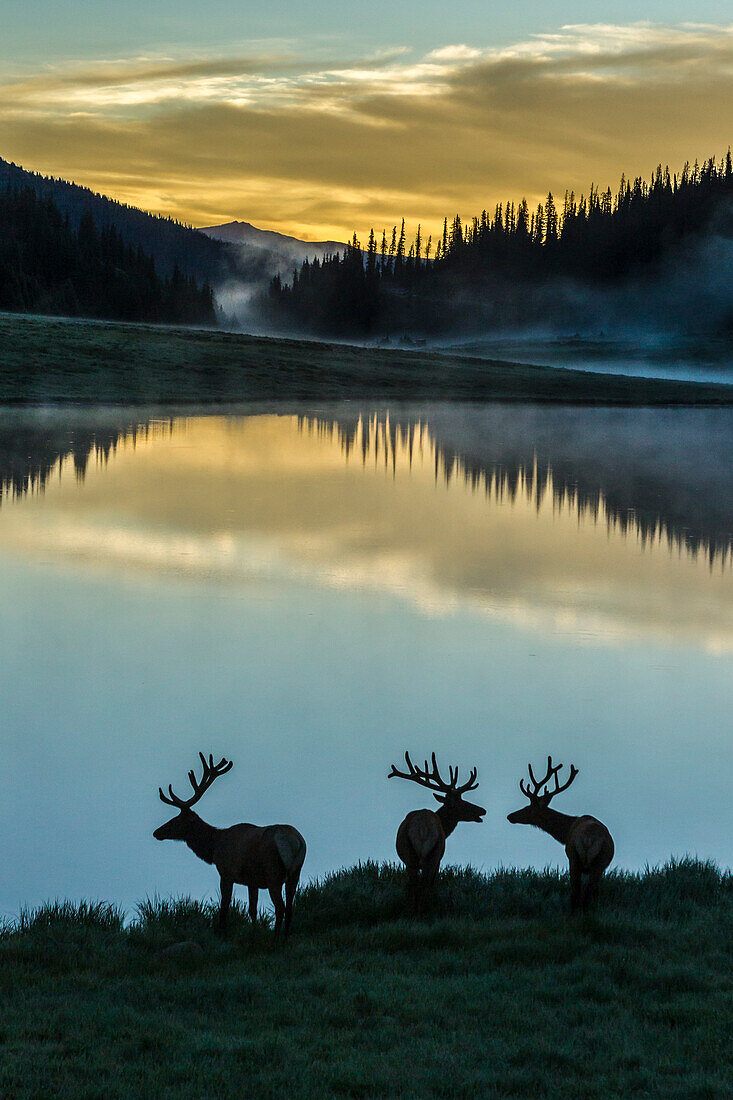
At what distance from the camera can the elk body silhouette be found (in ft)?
22.6

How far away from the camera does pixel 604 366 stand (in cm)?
14925

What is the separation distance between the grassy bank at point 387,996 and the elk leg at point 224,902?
A: 0.09 m

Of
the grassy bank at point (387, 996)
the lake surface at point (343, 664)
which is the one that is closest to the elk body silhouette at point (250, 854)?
the grassy bank at point (387, 996)

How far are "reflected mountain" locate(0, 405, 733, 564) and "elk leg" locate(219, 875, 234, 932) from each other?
14292 millimetres

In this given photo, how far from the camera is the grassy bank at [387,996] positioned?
17.7 feet

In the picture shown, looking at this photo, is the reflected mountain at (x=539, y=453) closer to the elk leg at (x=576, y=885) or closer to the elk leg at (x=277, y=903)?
the elk leg at (x=576, y=885)

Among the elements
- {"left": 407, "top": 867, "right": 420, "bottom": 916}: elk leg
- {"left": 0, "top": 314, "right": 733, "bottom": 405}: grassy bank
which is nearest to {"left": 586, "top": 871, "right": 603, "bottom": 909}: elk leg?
{"left": 407, "top": 867, "right": 420, "bottom": 916}: elk leg

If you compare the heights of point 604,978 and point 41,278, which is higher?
point 41,278

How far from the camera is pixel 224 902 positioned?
7176 mm

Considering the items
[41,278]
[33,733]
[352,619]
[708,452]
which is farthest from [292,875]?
[41,278]

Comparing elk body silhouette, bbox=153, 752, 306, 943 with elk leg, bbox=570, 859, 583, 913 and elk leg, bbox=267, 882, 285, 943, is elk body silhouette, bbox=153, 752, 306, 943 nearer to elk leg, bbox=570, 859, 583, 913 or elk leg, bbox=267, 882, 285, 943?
elk leg, bbox=267, 882, 285, 943

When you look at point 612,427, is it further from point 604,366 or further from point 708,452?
point 604,366

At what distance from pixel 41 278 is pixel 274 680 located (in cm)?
16607

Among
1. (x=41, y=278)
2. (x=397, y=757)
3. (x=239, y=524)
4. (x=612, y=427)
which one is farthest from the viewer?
(x=41, y=278)
